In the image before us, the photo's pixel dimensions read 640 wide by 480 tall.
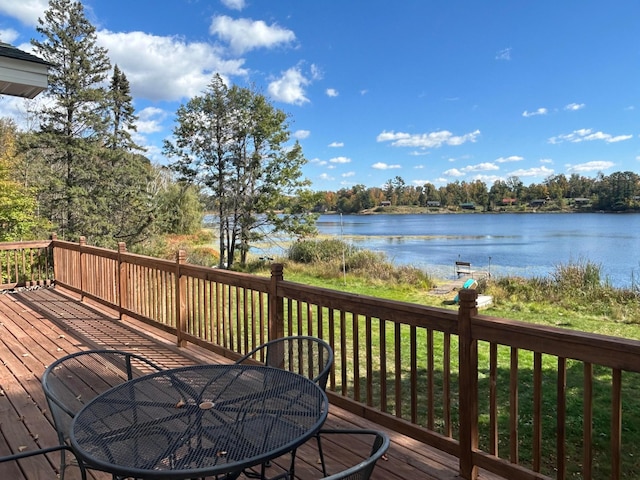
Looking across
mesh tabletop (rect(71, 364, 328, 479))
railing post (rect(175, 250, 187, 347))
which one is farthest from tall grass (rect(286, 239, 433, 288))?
mesh tabletop (rect(71, 364, 328, 479))

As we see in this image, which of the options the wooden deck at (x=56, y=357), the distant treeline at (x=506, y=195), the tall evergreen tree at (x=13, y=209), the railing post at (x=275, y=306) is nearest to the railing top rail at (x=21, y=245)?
the wooden deck at (x=56, y=357)

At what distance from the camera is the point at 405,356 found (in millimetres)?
5191

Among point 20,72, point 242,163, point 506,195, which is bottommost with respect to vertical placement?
point 20,72

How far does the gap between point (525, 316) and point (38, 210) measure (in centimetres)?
1497

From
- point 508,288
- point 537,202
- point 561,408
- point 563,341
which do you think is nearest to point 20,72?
point 563,341

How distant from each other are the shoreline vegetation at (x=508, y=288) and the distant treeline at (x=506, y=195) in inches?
1133

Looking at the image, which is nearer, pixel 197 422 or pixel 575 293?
pixel 197 422

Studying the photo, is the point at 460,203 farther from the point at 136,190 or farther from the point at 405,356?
the point at 405,356

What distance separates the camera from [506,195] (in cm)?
5475

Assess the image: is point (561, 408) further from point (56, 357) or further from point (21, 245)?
point (21, 245)

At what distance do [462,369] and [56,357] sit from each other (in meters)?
3.81

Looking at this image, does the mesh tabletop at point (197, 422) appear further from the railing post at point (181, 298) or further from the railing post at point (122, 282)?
the railing post at point (122, 282)

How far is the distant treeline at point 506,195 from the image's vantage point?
152 feet

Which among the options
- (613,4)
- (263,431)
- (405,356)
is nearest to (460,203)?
(613,4)
